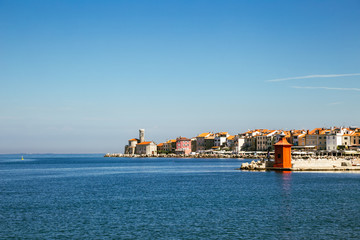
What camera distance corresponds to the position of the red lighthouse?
64375 mm

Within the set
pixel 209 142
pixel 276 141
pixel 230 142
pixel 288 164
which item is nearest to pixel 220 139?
pixel 209 142

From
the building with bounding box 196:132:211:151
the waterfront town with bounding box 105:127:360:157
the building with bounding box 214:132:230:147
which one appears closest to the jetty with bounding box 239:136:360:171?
the waterfront town with bounding box 105:127:360:157

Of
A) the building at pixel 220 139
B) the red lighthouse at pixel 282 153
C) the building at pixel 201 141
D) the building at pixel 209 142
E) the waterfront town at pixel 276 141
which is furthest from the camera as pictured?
the building at pixel 201 141

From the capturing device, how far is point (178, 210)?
103ft

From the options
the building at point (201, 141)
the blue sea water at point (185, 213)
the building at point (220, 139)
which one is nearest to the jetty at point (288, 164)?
the blue sea water at point (185, 213)

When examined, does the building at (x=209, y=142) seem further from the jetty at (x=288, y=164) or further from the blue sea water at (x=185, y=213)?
the blue sea water at (x=185, y=213)

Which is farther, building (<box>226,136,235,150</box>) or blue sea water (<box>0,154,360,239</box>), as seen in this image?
building (<box>226,136,235,150</box>)

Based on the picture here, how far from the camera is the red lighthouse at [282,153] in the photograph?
6438cm

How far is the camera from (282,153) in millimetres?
65438

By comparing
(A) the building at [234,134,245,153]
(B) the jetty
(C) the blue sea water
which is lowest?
(C) the blue sea water

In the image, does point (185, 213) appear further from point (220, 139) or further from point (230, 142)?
point (220, 139)

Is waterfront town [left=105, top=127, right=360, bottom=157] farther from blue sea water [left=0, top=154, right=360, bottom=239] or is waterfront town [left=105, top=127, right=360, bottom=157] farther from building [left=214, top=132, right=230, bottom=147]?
blue sea water [left=0, top=154, right=360, bottom=239]

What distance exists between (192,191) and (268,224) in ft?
59.6

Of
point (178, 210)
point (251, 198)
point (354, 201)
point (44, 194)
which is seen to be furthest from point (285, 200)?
point (44, 194)
